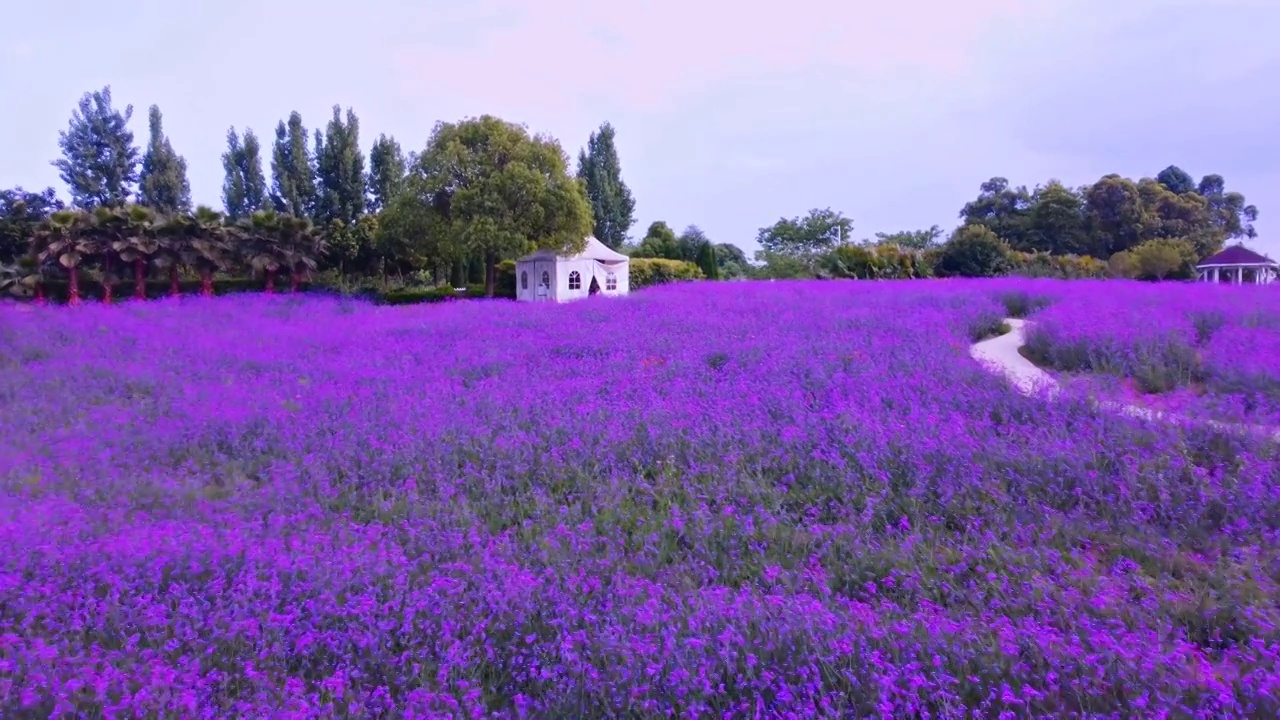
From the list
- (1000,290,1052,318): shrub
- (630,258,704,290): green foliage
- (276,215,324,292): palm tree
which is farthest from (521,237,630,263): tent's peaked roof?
(1000,290,1052,318): shrub

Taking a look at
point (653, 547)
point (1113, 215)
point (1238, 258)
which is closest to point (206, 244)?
point (653, 547)

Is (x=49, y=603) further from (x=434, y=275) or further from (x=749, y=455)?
(x=434, y=275)

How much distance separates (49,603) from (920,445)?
16.9 feet

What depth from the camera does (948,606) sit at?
3891mm

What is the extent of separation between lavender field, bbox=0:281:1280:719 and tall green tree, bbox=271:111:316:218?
35.0 meters

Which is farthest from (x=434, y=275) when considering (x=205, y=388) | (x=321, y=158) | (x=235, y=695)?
(x=235, y=695)

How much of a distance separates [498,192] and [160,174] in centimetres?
2436

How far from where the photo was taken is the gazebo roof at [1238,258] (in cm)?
3124

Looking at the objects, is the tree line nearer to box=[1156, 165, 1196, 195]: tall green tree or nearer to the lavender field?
box=[1156, 165, 1196, 195]: tall green tree

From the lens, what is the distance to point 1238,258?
32000 mm

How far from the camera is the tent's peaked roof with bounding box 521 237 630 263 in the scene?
29.0 metres

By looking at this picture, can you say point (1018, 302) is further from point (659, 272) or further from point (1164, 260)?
point (659, 272)

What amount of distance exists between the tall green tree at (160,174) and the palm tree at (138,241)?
1544cm

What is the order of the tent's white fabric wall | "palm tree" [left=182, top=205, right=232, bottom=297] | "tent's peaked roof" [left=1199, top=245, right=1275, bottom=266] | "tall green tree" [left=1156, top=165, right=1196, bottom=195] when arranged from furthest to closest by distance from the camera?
"tall green tree" [left=1156, top=165, right=1196, bottom=195], "tent's peaked roof" [left=1199, top=245, right=1275, bottom=266], the tent's white fabric wall, "palm tree" [left=182, top=205, right=232, bottom=297]
